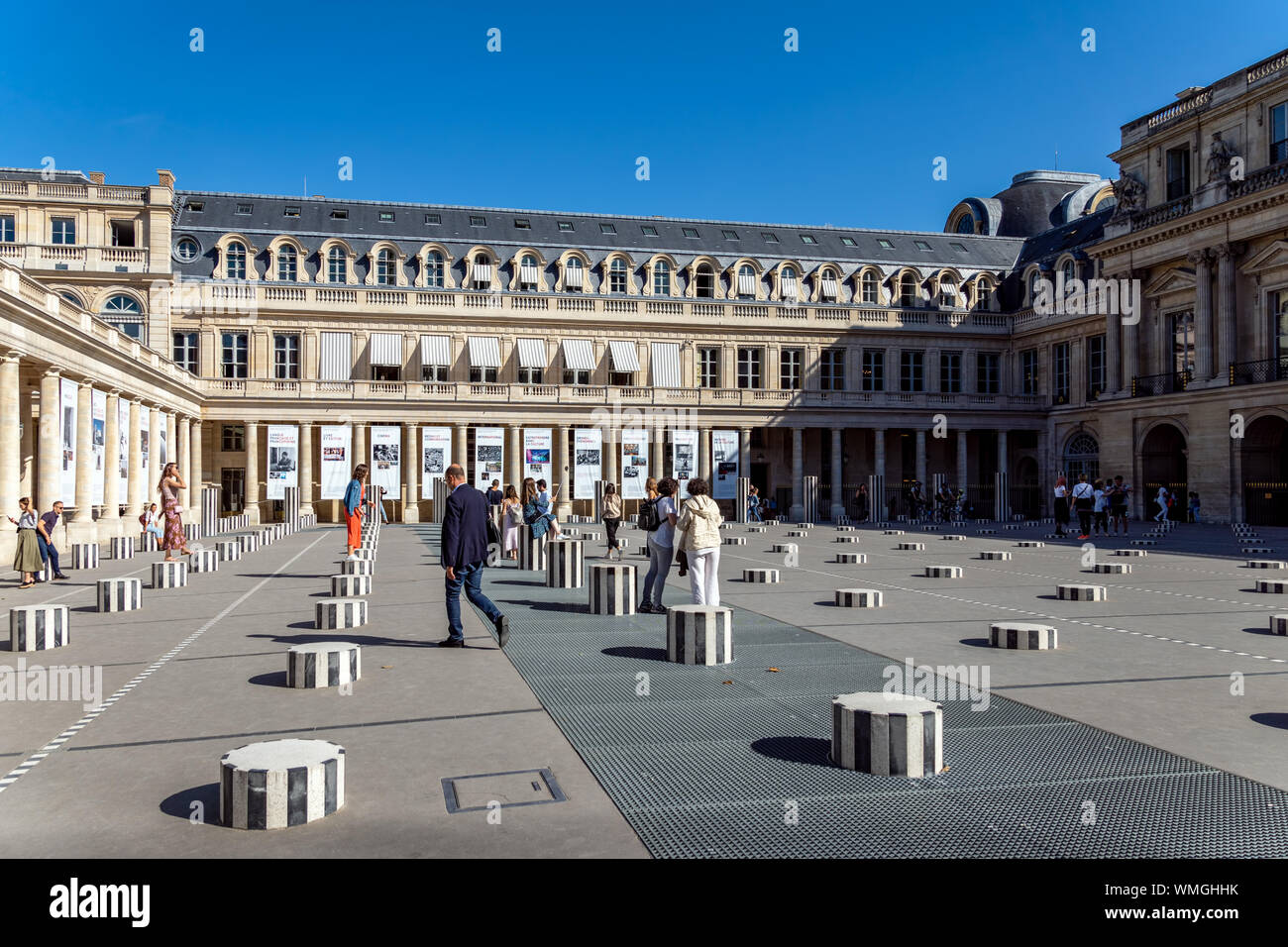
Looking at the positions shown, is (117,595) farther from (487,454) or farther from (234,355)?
(234,355)

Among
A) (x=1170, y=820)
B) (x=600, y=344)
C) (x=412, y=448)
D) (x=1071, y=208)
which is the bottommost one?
(x=1170, y=820)

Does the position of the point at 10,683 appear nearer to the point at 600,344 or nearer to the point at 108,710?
the point at 108,710

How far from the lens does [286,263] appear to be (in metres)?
53.2

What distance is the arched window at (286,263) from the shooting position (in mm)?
52875

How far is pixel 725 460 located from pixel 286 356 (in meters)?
24.0

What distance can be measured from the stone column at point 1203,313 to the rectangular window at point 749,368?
22.5 m

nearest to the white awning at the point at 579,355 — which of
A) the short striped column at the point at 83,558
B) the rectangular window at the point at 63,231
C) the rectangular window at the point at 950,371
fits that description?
the rectangular window at the point at 950,371

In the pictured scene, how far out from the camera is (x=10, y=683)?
8.84m

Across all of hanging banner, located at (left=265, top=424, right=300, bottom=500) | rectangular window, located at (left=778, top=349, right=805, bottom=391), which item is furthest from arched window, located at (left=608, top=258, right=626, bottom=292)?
hanging banner, located at (left=265, top=424, right=300, bottom=500)

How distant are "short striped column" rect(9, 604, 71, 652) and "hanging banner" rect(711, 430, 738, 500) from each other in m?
43.6

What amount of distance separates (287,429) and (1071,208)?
51.4 m

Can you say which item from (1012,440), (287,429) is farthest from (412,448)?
(1012,440)

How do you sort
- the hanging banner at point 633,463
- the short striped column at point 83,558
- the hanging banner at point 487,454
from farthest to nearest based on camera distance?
the hanging banner at point 633,463 < the hanging banner at point 487,454 < the short striped column at point 83,558

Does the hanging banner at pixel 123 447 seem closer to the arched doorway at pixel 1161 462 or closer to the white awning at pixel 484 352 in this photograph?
the white awning at pixel 484 352
